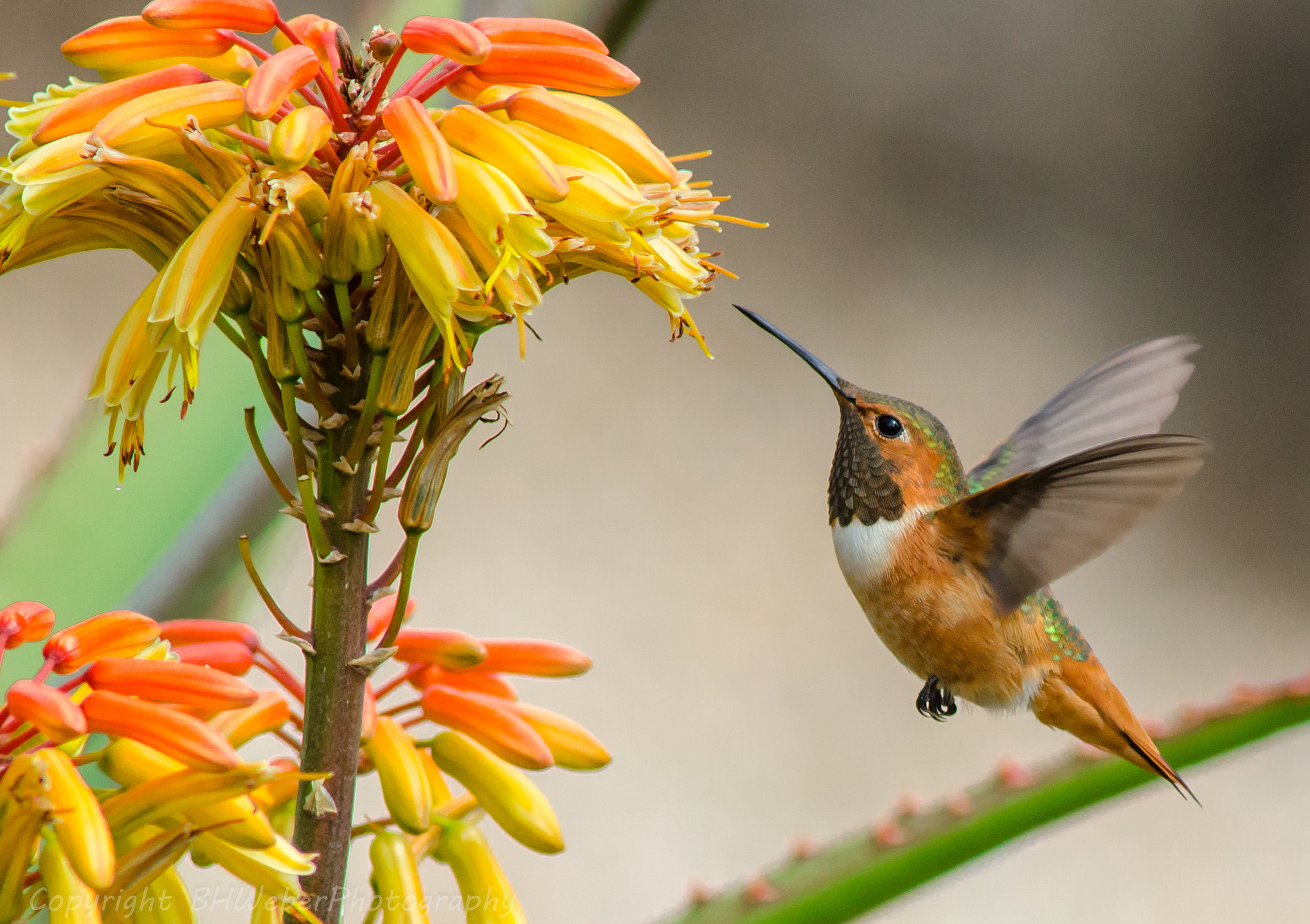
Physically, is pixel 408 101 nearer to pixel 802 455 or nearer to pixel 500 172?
pixel 500 172

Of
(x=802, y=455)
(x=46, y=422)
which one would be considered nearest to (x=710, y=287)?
(x=46, y=422)

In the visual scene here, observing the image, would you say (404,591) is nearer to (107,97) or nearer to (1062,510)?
(107,97)

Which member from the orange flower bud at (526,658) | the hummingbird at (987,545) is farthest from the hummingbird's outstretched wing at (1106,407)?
the orange flower bud at (526,658)

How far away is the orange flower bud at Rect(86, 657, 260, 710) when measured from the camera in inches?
17.9

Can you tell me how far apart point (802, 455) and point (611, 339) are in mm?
463

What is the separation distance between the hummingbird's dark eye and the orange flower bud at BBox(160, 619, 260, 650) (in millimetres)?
516

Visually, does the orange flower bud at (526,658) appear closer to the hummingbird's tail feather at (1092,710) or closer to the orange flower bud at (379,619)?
the orange flower bud at (379,619)

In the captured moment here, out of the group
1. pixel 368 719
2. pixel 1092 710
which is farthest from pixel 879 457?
pixel 368 719

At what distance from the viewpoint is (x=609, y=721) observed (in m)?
2.34

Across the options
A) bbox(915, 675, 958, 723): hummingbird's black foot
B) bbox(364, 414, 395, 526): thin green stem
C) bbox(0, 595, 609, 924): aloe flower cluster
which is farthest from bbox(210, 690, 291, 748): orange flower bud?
bbox(915, 675, 958, 723): hummingbird's black foot

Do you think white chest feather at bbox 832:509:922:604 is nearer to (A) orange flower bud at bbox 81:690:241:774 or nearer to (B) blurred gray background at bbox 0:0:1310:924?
(A) orange flower bud at bbox 81:690:241:774

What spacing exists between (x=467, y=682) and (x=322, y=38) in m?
0.31

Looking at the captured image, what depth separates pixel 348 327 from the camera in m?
0.49

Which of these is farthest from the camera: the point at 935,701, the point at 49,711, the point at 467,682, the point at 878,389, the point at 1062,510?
the point at 878,389
